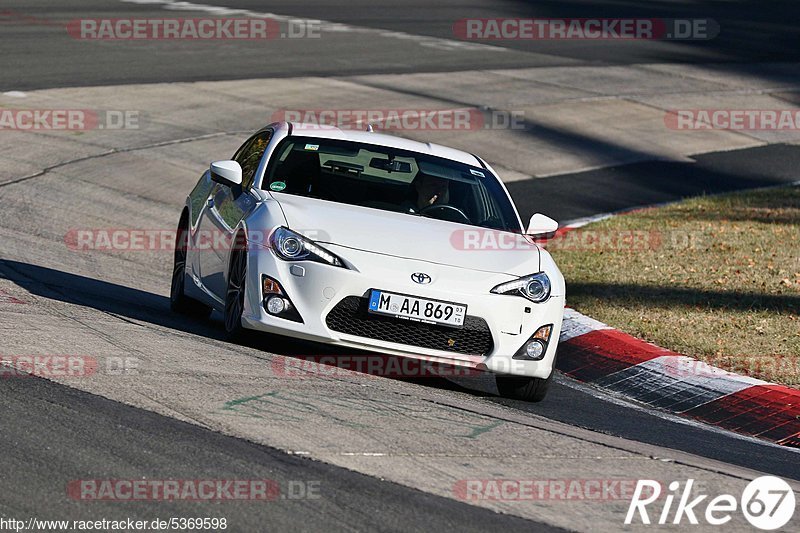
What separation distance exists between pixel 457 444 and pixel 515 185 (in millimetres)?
11216

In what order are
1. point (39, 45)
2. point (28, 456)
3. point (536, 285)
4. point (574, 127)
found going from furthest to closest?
point (39, 45), point (574, 127), point (536, 285), point (28, 456)

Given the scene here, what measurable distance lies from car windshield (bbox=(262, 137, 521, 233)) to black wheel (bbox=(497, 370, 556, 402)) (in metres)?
1.12

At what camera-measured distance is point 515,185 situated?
1717 centimetres

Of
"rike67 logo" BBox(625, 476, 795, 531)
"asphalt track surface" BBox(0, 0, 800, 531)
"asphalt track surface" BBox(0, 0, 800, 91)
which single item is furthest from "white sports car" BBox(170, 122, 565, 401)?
"asphalt track surface" BBox(0, 0, 800, 91)

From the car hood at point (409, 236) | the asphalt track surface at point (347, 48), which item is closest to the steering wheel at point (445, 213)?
the car hood at point (409, 236)

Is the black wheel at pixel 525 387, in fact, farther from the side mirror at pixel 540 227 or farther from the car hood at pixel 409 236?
the side mirror at pixel 540 227

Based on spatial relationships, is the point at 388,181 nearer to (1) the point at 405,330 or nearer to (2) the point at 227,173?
(2) the point at 227,173

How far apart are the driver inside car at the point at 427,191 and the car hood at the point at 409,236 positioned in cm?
34

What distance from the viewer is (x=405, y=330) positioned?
7480 mm

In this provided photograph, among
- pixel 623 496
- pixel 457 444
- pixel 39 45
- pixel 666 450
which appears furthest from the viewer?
pixel 39 45

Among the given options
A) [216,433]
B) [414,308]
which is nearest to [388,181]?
[414,308]

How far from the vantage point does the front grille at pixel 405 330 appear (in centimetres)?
742

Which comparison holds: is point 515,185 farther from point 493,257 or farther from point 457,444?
point 457,444

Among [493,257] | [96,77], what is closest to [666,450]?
[493,257]
